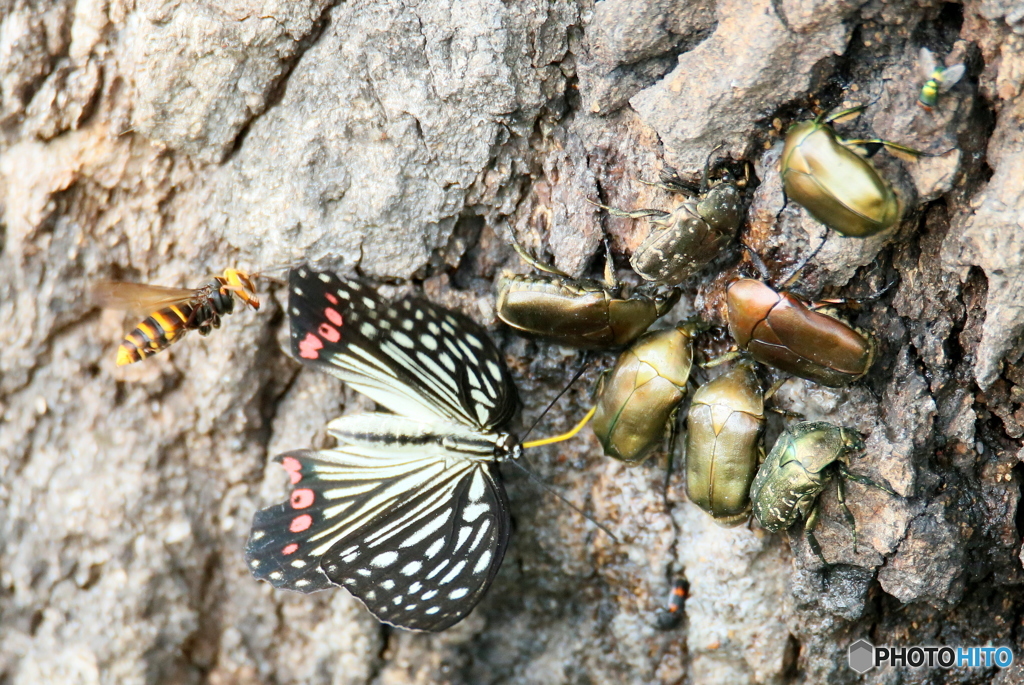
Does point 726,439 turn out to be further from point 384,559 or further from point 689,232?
point 384,559

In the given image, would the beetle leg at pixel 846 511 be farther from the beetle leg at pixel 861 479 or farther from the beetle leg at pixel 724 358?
the beetle leg at pixel 724 358

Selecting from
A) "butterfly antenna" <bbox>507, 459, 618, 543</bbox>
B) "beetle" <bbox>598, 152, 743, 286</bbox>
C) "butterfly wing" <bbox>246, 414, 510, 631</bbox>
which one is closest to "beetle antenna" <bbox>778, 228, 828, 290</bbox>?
"beetle" <bbox>598, 152, 743, 286</bbox>

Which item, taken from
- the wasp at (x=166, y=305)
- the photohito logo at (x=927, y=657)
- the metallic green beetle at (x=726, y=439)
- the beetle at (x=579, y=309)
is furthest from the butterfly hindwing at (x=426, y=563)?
the photohito logo at (x=927, y=657)

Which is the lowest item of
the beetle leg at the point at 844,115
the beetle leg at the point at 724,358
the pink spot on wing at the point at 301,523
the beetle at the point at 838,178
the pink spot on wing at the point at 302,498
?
the pink spot on wing at the point at 301,523

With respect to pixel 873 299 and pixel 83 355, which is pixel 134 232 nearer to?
pixel 83 355

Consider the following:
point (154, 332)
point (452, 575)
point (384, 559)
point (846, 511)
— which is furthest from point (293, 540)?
point (846, 511)

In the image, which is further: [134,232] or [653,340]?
Answer: [134,232]

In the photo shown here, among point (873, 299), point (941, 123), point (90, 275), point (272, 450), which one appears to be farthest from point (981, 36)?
point (90, 275)
